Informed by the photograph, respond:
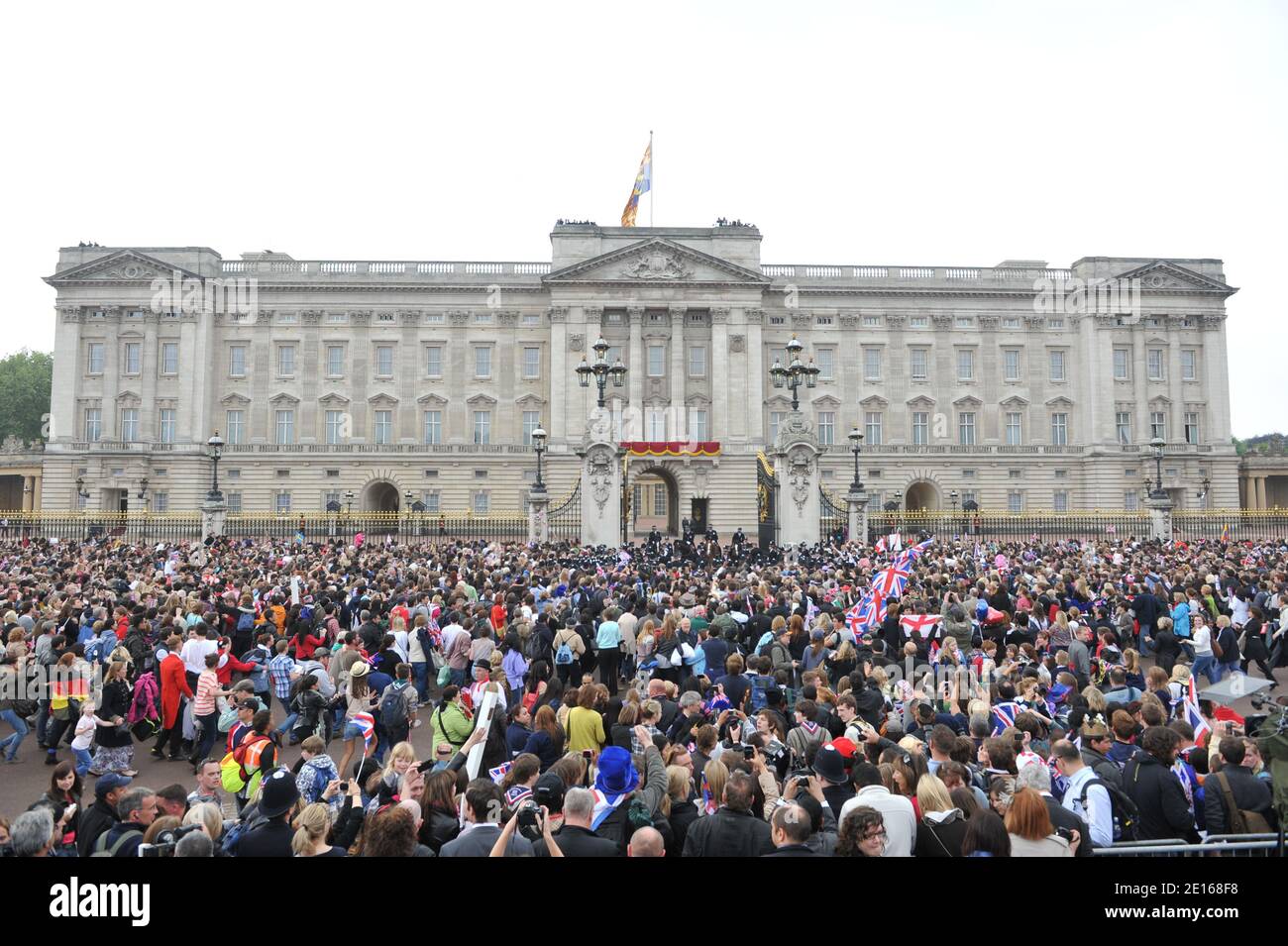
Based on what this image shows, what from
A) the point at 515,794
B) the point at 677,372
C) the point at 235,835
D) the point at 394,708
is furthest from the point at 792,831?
the point at 677,372

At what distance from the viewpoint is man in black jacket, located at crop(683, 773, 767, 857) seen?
5285mm

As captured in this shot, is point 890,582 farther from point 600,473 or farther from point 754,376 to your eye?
point 754,376

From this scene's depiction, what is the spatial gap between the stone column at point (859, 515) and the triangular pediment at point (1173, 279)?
37.9 m

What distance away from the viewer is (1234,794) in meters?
6.07

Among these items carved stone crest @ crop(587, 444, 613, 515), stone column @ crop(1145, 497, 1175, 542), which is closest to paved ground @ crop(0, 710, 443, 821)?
carved stone crest @ crop(587, 444, 613, 515)

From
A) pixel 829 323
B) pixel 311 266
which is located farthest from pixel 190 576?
pixel 829 323

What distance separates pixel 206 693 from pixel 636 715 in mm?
6296

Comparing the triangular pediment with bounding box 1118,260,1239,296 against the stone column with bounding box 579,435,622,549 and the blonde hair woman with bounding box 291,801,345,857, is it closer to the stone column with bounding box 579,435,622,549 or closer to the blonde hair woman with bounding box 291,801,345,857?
the stone column with bounding box 579,435,622,549

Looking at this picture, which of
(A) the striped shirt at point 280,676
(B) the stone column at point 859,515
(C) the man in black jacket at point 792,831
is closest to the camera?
(C) the man in black jacket at point 792,831

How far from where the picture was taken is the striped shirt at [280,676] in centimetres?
1100

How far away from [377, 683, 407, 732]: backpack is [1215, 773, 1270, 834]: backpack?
7.86 metres

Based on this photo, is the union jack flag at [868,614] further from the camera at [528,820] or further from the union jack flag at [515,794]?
the camera at [528,820]

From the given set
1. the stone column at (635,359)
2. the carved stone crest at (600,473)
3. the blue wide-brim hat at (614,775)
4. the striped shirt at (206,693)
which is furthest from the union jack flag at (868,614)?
the stone column at (635,359)
